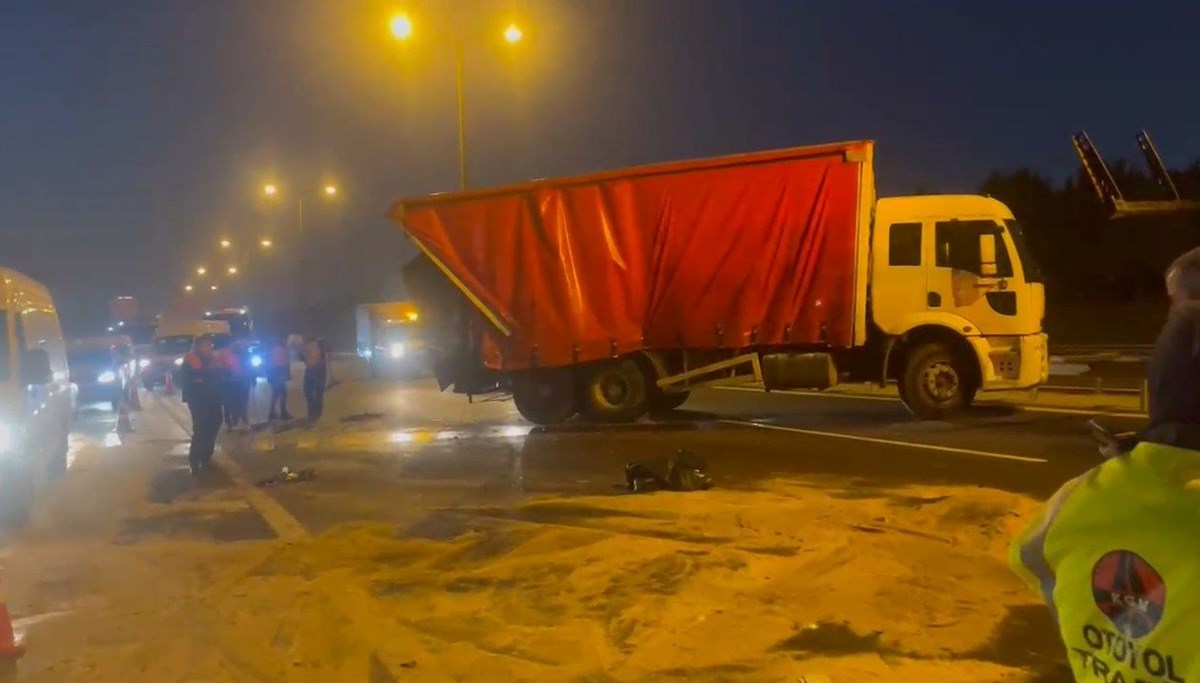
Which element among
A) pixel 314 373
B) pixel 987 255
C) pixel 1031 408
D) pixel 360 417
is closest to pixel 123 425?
pixel 314 373

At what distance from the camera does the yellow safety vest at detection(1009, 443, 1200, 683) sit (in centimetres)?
189

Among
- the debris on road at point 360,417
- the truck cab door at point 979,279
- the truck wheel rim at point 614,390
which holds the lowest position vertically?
the debris on road at point 360,417

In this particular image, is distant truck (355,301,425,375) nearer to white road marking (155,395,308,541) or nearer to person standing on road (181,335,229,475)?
white road marking (155,395,308,541)

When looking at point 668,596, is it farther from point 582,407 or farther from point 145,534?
point 582,407

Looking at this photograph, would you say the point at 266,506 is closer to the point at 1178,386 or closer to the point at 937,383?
the point at 937,383

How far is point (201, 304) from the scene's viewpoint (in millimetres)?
46938

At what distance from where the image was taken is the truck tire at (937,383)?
49.8 ft

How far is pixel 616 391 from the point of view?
16453 millimetres

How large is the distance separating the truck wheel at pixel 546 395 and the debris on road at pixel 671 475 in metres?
6.18

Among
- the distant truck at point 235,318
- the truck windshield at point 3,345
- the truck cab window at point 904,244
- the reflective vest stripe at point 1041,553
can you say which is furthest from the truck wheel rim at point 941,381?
the distant truck at point 235,318

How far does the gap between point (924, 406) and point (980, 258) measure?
2.08 metres

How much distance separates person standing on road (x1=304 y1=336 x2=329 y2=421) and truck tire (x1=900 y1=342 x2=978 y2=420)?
995 cm

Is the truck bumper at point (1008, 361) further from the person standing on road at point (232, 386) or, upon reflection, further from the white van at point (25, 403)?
the white van at point (25, 403)

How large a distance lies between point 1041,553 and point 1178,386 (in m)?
0.43
